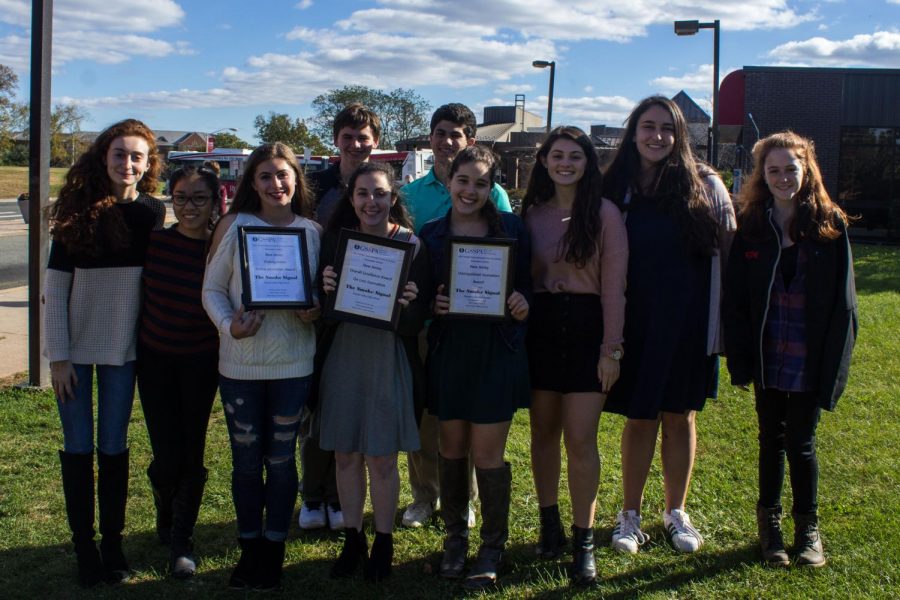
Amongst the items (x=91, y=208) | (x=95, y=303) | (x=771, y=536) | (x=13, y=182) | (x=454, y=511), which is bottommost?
(x=771, y=536)

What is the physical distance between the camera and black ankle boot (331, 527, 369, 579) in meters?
3.74

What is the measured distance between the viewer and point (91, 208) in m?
3.45

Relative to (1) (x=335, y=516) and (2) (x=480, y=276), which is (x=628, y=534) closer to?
(1) (x=335, y=516)

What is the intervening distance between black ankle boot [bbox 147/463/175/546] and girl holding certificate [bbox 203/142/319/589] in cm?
50

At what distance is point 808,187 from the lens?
385 centimetres

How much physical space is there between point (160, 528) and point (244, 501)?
758 mm

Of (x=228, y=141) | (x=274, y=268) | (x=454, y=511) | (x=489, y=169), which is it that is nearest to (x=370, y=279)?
(x=274, y=268)

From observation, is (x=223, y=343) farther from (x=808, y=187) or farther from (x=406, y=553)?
(x=808, y=187)

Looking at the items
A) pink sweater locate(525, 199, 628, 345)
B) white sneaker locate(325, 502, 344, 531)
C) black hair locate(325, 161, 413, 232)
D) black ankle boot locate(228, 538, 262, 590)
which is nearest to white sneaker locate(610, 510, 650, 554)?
pink sweater locate(525, 199, 628, 345)

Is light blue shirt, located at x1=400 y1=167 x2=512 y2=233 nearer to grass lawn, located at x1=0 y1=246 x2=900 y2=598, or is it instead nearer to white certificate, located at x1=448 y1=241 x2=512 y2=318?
white certificate, located at x1=448 y1=241 x2=512 y2=318

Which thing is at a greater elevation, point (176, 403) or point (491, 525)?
point (176, 403)

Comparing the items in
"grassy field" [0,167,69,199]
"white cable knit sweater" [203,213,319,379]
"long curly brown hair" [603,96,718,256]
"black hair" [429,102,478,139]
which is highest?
"grassy field" [0,167,69,199]

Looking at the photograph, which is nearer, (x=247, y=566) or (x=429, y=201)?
(x=247, y=566)

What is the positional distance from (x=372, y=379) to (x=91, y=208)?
1.41 metres
